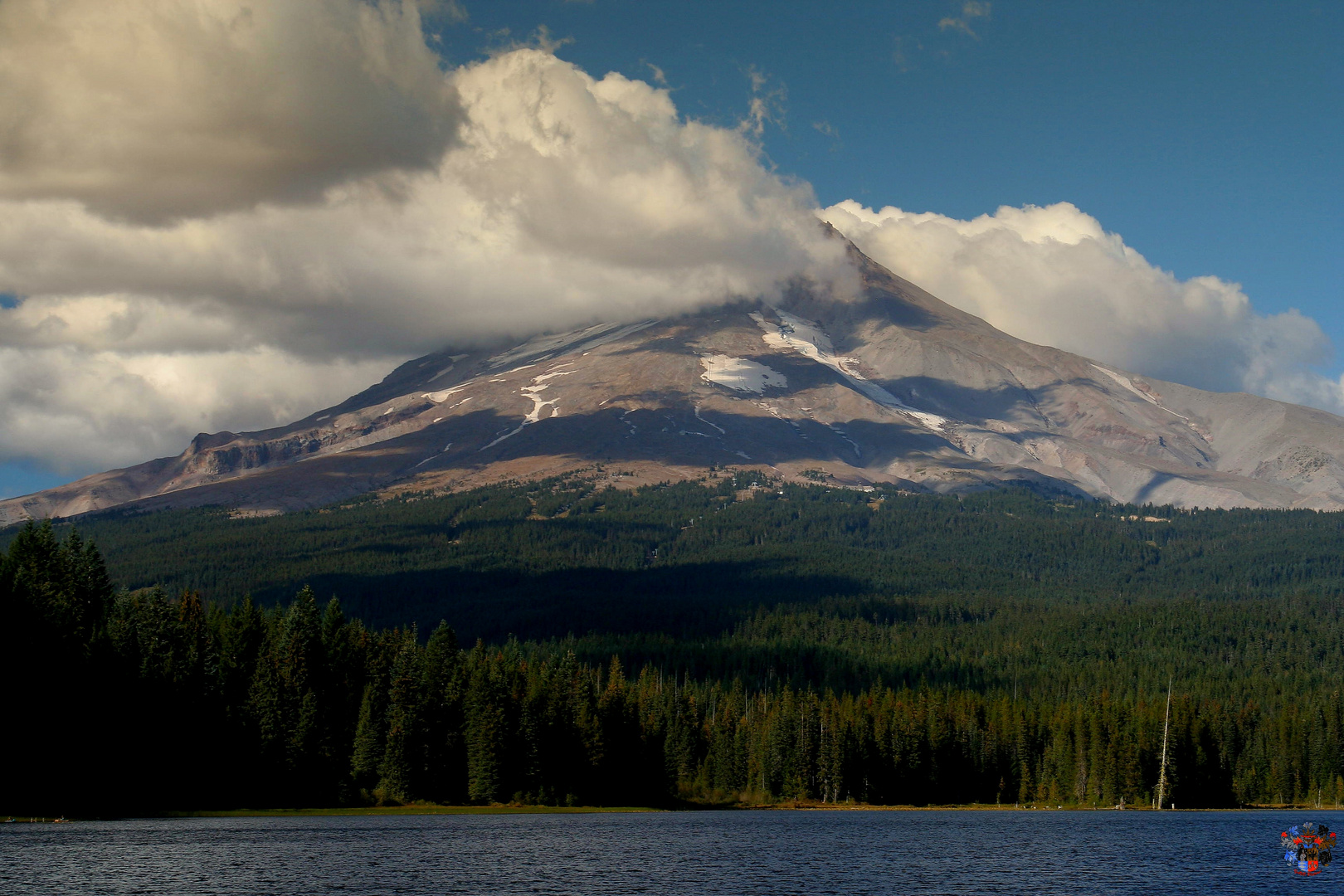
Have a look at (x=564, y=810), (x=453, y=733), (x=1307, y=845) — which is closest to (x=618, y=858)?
(x=453, y=733)

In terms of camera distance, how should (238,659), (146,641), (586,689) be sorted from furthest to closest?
1. (586,689)
2. (238,659)
3. (146,641)

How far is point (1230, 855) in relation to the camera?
104438 mm

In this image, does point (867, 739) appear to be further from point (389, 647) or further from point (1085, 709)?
point (389, 647)

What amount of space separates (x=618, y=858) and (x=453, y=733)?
40.3 m

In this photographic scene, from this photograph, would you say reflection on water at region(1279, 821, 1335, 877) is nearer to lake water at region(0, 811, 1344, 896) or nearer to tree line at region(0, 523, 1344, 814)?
lake water at region(0, 811, 1344, 896)

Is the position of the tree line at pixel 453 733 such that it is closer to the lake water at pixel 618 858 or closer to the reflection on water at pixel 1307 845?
the lake water at pixel 618 858

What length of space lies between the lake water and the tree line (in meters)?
5.85

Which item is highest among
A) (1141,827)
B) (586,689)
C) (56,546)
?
(56,546)

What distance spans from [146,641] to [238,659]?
1030 centimetres

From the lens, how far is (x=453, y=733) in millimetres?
131875

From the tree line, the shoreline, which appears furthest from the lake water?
the tree line

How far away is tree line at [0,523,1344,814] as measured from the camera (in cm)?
10650

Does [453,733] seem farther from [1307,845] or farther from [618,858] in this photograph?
[1307,845]

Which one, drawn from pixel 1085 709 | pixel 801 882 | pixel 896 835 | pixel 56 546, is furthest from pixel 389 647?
pixel 1085 709
